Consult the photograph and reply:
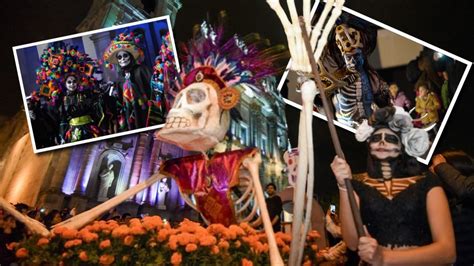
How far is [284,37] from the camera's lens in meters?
4.06

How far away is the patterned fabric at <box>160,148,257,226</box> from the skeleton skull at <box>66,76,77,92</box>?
A: 2772 mm

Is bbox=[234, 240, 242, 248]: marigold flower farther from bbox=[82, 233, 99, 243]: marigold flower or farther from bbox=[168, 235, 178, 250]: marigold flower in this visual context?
bbox=[82, 233, 99, 243]: marigold flower

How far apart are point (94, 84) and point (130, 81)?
0.39m

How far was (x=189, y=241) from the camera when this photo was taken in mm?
1555

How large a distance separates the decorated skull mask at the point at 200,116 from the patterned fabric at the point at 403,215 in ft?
2.50

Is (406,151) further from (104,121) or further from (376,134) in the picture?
(104,121)

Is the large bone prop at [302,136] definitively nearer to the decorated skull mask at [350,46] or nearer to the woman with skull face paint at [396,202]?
the woman with skull face paint at [396,202]

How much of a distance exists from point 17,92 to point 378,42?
318 cm

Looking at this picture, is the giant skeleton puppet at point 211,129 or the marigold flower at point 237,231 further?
the giant skeleton puppet at point 211,129

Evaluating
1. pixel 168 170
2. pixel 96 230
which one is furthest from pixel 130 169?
pixel 96 230

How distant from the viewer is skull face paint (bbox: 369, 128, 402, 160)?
172 centimetres

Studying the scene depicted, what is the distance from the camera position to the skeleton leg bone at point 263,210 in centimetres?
167

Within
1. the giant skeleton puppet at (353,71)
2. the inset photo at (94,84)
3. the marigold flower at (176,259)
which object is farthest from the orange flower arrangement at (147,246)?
the inset photo at (94,84)

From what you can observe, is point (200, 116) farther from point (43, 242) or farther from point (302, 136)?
point (43, 242)
